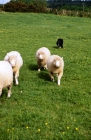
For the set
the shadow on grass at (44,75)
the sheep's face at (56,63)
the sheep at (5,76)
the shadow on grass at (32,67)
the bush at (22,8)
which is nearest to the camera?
the sheep at (5,76)

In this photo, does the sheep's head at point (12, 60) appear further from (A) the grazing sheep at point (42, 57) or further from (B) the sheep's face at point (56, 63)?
(A) the grazing sheep at point (42, 57)

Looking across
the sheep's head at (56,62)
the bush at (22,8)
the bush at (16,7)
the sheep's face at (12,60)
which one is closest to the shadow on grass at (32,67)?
the sheep's head at (56,62)

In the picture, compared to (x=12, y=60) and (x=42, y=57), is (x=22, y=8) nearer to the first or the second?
(x=42, y=57)

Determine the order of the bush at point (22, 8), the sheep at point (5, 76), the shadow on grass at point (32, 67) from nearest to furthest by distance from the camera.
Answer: the sheep at point (5, 76) < the shadow on grass at point (32, 67) < the bush at point (22, 8)

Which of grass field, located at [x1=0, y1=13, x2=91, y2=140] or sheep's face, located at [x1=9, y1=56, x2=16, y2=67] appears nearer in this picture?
grass field, located at [x1=0, y1=13, x2=91, y2=140]

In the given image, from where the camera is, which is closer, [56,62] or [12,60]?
[12,60]

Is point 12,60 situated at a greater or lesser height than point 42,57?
greater

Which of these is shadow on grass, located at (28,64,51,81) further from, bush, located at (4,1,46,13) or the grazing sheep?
bush, located at (4,1,46,13)

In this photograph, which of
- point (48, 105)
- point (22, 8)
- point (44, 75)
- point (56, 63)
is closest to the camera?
point (48, 105)

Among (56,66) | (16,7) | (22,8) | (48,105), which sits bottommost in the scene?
(48,105)

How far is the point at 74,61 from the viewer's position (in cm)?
1365

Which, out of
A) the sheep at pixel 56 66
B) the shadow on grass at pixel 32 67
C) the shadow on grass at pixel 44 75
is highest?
the sheep at pixel 56 66

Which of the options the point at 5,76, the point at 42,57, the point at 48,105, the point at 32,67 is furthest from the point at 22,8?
the point at 48,105

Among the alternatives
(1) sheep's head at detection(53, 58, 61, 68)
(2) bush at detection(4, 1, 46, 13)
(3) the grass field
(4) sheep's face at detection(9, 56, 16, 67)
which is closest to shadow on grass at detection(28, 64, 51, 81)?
(3) the grass field
